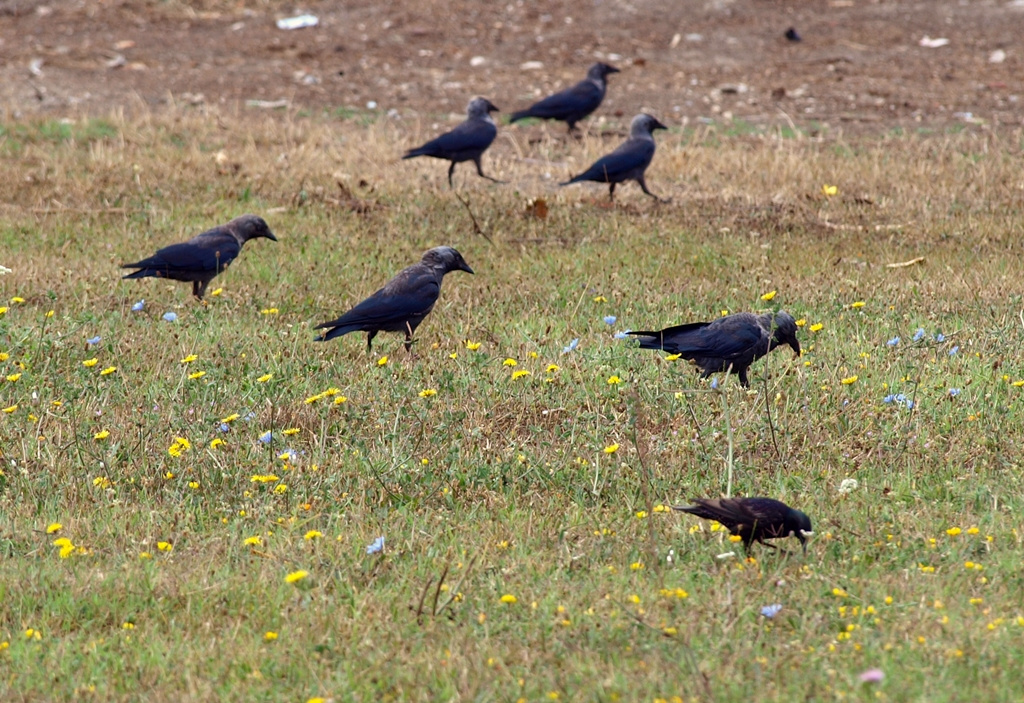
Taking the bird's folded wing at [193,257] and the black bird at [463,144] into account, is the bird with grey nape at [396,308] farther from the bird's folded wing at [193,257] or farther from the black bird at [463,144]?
the black bird at [463,144]

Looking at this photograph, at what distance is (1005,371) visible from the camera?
603cm

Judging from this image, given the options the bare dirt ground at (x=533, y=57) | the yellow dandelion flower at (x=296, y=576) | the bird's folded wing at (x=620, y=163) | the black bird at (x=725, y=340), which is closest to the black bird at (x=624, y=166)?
the bird's folded wing at (x=620, y=163)

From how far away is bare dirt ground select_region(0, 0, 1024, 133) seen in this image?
1489 cm

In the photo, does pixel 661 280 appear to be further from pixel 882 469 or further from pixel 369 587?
pixel 369 587

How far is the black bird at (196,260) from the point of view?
7746 millimetres

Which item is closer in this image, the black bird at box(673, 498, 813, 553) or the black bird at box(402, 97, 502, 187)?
the black bird at box(673, 498, 813, 553)

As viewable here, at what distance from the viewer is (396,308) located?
674 centimetres

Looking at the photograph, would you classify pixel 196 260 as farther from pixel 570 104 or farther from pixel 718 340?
pixel 570 104

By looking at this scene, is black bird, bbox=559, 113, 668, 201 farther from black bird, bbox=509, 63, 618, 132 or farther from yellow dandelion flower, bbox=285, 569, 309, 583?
yellow dandelion flower, bbox=285, 569, 309, 583

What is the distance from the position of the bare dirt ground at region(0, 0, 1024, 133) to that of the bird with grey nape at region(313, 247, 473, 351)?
7.62 metres

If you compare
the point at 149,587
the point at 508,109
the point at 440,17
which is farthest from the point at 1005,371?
the point at 440,17

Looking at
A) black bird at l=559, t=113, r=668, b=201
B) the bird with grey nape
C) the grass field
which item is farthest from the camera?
black bird at l=559, t=113, r=668, b=201

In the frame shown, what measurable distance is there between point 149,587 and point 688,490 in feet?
6.97

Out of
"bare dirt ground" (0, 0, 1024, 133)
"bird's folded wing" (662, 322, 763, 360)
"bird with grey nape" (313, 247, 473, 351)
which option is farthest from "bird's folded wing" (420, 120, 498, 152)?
"bird's folded wing" (662, 322, 763, 360)
